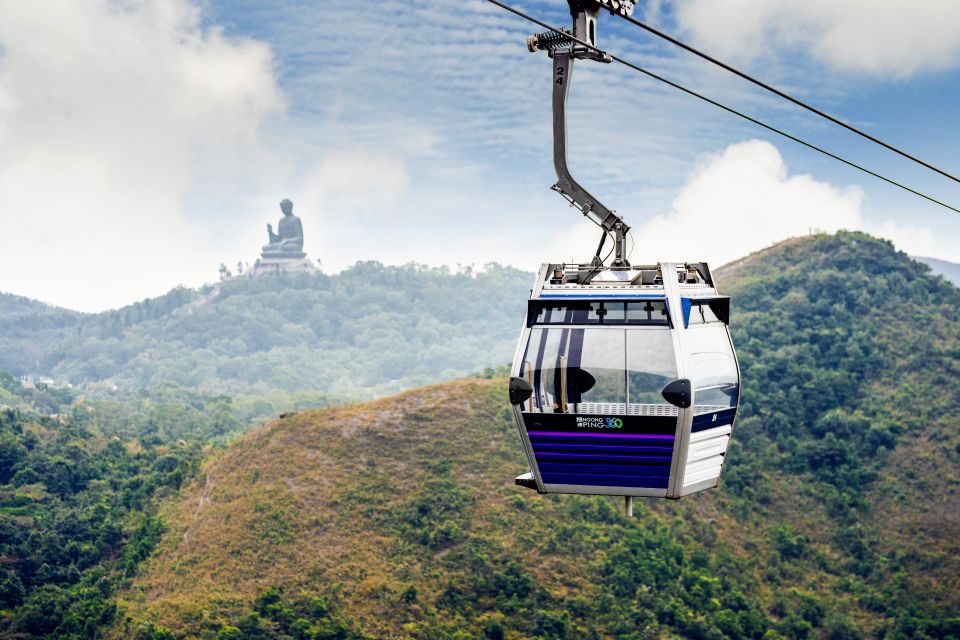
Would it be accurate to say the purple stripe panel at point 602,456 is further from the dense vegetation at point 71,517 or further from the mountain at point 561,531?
the dense vegetation at point 71,517

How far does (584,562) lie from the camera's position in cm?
4709

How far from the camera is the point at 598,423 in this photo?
11.4m

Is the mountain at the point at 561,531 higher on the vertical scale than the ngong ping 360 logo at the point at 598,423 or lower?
lower

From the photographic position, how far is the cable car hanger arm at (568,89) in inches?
441

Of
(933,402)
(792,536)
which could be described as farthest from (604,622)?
(933,402)

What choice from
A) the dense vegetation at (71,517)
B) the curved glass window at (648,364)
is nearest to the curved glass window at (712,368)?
the curved glass window at (648,364)

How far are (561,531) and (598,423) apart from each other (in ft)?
125

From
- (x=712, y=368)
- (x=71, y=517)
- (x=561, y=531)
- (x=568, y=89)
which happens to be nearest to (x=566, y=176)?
(x=568, y=89)

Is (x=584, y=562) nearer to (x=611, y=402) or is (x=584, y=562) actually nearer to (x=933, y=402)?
(x=933, y=402)

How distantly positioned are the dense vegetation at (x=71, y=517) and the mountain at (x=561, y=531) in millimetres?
1701

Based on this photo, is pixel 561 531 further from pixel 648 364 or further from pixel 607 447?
pixel 648 364

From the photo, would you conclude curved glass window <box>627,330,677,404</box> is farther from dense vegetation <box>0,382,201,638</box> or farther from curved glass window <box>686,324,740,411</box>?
dense vegetation <box>0,382,201,638</box>

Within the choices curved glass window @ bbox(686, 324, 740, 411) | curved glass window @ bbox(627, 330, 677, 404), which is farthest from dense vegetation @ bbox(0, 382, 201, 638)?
curved glass window @ bbox(627, 330, 677, 404)

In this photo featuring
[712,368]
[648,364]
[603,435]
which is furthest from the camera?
[712,368]
